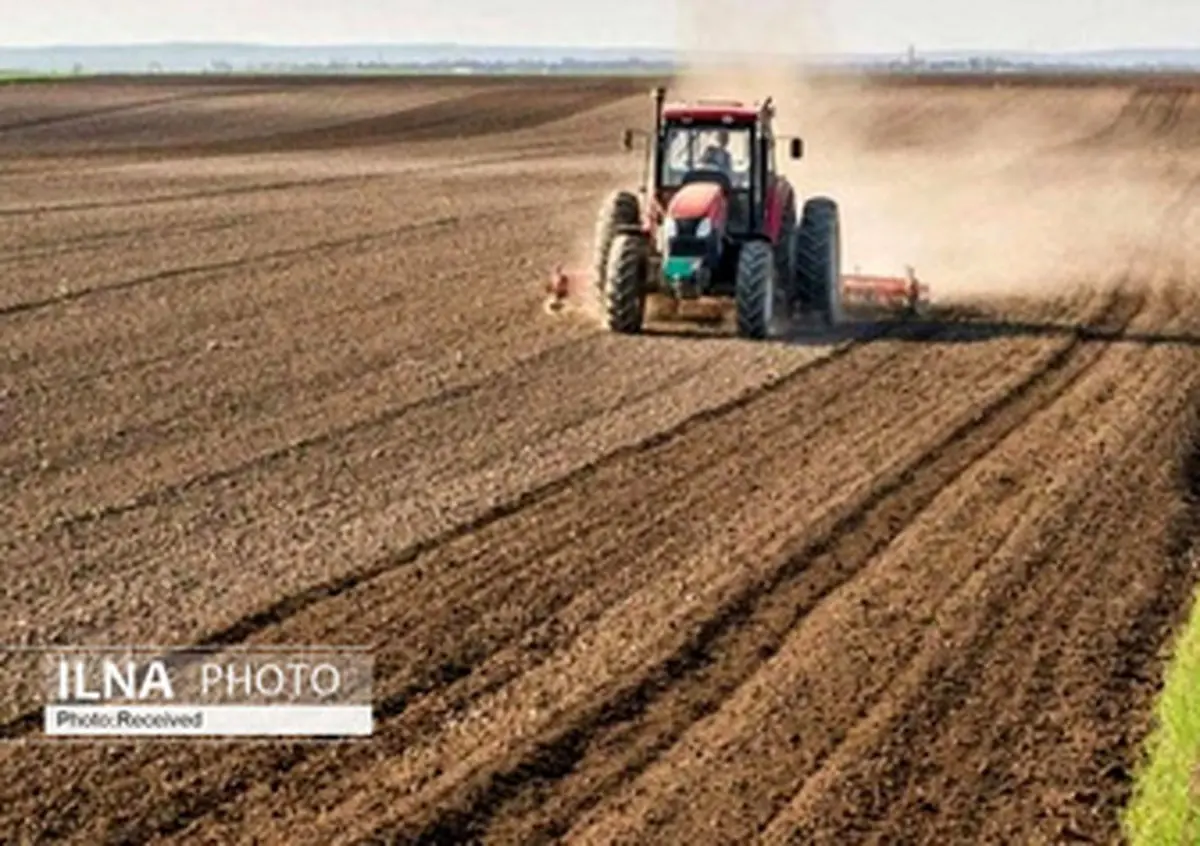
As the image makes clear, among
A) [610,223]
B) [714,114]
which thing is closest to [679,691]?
[714,114]

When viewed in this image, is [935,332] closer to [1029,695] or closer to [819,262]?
[819,262]

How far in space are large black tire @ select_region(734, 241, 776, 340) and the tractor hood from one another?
0.41 meters

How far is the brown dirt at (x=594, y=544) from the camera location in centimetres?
750

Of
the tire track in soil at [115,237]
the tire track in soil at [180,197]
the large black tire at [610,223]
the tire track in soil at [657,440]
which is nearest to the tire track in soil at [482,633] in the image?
the tire track in soil at [657,440]

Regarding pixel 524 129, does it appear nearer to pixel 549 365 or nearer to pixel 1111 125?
pixel 1111 125

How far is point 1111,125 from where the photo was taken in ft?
182

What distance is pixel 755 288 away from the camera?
16844 millimetres

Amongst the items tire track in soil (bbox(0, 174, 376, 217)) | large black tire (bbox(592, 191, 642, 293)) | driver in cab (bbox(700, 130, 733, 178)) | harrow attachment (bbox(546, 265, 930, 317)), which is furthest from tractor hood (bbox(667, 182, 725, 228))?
tire track in soil (bbox(0, 174, 376, 217))

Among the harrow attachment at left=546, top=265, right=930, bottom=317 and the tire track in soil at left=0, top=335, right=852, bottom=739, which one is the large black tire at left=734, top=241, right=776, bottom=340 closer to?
the tire track in soil at left=0, top=335, right=852, bottom=739

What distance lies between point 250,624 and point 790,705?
9.02 feet

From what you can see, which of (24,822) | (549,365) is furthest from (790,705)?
(549,365)

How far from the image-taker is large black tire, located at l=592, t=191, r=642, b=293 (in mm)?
18047

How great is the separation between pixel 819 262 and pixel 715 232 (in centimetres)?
153

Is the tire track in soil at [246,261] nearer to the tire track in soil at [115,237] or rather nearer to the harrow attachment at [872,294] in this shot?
the tire track in soil at [115,237]
